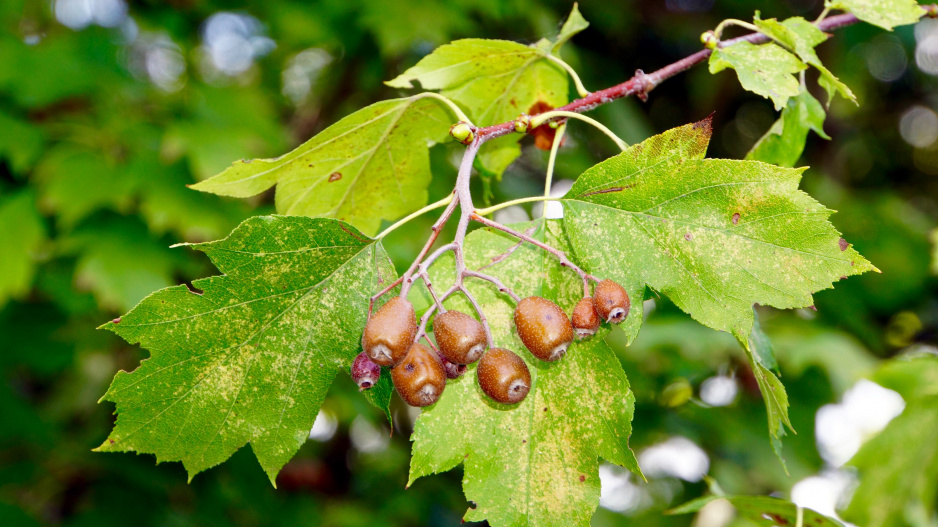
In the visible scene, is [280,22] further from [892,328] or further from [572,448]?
[892,328]

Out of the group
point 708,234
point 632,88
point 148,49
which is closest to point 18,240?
point 148,49

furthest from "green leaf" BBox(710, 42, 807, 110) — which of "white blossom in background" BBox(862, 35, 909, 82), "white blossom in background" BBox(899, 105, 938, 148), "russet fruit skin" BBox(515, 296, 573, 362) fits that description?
"white blossom in background" BBox(899, 105, 938, 148)

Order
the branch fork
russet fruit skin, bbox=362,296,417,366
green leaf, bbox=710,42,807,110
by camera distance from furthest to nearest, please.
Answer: green leaf, bbox=710,42,807,110 → the branch fork → russet fruit skin, bbox=362,296,417,366

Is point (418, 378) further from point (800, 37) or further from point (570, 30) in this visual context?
point (800, 37)

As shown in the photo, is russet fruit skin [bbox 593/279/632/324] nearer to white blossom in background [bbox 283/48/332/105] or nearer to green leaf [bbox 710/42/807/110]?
green leaf [bbox 710/42/807/110]

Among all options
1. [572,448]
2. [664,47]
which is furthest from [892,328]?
[572,448]
